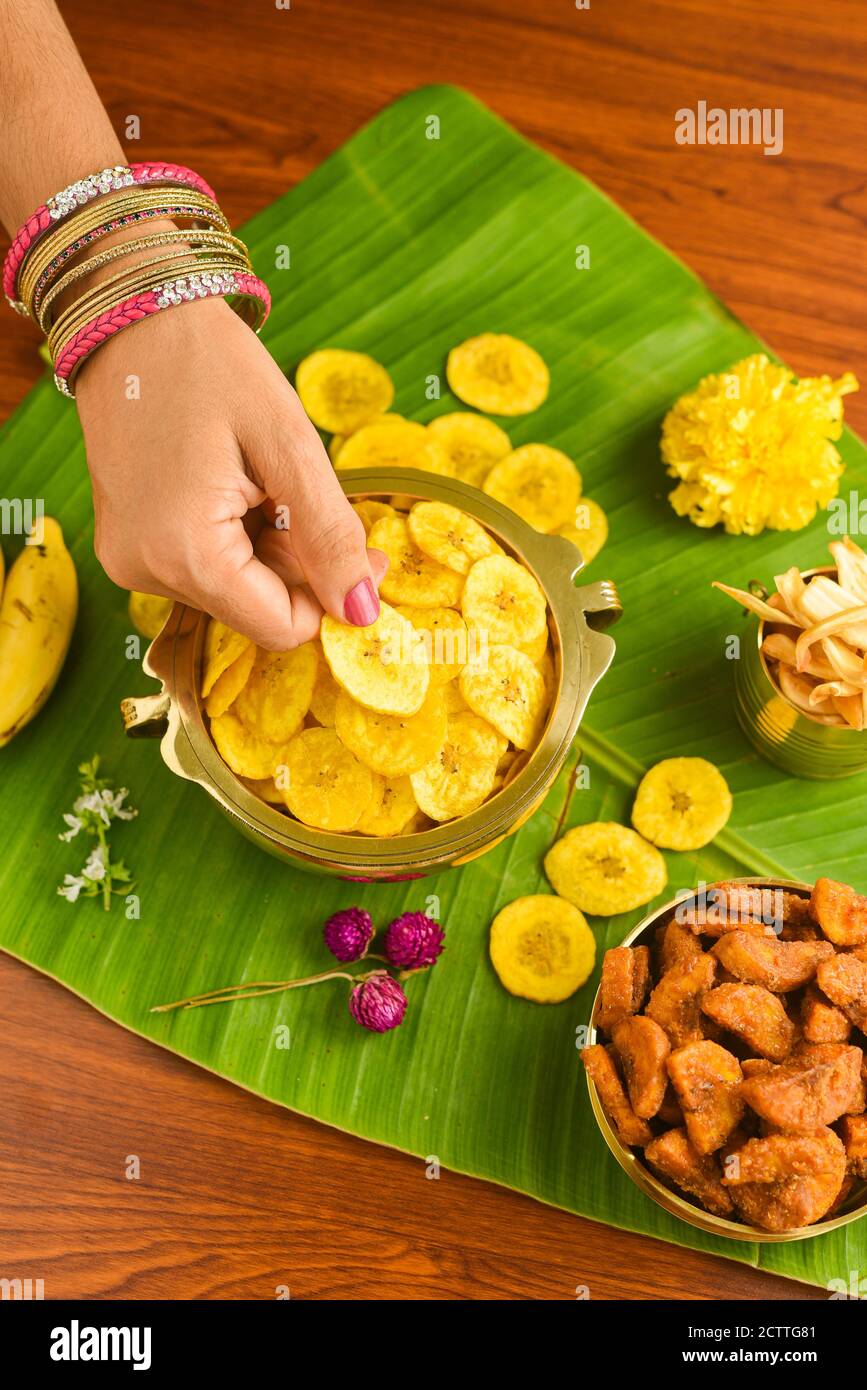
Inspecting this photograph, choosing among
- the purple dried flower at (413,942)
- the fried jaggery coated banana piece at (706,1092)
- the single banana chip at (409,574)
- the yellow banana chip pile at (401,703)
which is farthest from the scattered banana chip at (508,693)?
the fried jaggery coated banana piece at (706,1092)

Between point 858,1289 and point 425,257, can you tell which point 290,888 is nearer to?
point 858,1289

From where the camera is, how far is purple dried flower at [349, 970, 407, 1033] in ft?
4.91

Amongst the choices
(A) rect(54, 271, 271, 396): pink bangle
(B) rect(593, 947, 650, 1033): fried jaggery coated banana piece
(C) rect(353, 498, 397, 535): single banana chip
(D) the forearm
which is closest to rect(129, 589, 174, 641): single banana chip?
(C) rect(353, 498, 397, 535): single banana chip

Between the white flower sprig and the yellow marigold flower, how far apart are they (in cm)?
102

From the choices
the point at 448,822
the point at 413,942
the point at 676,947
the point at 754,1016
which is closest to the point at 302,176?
the point at 448,822

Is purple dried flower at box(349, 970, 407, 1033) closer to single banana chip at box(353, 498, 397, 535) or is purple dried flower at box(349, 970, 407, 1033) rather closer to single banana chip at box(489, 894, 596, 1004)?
single banana chip at box(489, 894, 596, 1004)

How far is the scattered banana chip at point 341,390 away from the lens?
178cm

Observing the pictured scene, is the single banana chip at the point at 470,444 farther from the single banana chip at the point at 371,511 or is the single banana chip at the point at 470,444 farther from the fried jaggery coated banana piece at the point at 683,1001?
the fried jaggery coated banana piece at the point at 683,1001

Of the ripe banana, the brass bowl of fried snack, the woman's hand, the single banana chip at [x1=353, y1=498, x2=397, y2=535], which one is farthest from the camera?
the ripe banana

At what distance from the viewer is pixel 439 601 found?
143 centimetres

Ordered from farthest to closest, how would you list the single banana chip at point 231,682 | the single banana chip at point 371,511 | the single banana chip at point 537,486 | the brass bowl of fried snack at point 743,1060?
the single banana chip at point 537,486, the single banana chip at point 371,511, the single banana chip at point 231,682, the brass bowl of fried snack at point 743,1060

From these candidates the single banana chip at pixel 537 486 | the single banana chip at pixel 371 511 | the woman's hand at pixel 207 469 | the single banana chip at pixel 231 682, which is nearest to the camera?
the woman's hand at pixel 207 469

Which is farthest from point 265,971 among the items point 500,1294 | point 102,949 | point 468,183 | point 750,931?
point 468,183

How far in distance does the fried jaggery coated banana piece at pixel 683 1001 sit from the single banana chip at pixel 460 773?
0.34 m
